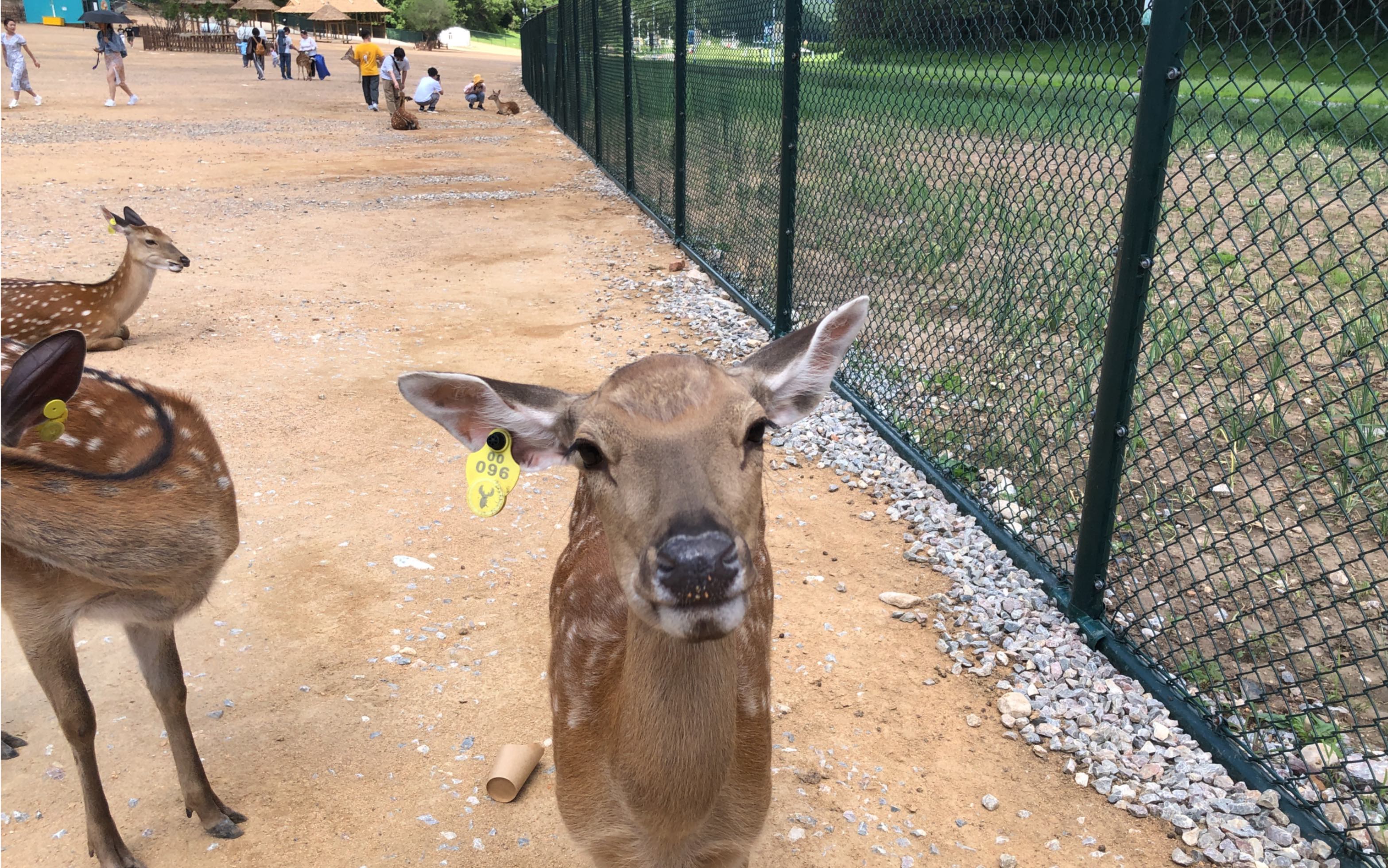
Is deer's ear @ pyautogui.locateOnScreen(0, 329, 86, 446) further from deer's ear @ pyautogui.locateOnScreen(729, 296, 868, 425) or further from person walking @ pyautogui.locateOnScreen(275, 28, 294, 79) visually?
person walking @ pyautogui.locateOnScreen(275, 28, 294, 79)

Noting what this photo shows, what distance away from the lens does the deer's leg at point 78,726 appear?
2.80 metres

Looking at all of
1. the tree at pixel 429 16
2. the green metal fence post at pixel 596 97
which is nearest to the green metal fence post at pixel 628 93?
the green metal fence post at pixel 596 97

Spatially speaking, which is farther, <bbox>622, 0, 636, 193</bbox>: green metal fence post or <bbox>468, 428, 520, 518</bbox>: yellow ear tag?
<bbox>622, 0, 636, 193</bbox>: green metal fence post

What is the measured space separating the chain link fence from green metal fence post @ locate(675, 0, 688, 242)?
0.15 ft

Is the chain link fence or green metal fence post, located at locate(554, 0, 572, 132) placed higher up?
green metal fence post, located at locate(554, 0, 572, 132)

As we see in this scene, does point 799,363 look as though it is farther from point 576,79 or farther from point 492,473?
point 576,79

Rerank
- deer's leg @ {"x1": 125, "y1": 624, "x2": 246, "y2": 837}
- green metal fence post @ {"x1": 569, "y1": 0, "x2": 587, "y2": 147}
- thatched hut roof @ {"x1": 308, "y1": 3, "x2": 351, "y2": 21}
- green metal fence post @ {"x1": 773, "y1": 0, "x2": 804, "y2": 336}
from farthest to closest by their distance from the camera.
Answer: thatched hut roof @ {"x1": 308, "y1": 3, "x2": 351, "y2": 21}
green metal fence post @ {"x1": 569, "y1": 0, "x2": 587, "y2": 147}
green metal fence post @ {"x1": 773, "y1": 0, "x2": 804, "y2": 336}
deer's leg @ {"x1": 125, "y1": 624, "x2": 246, "y2": 837}

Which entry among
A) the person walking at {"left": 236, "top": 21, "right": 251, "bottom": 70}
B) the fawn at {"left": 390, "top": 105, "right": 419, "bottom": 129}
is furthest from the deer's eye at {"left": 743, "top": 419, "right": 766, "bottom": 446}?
the person walking at {"left": 236, "top": 21, "right": 251, "bottom": 70}

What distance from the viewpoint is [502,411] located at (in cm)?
236

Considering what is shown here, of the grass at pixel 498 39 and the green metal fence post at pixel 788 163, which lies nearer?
the green metal fence post at pixel 788 163

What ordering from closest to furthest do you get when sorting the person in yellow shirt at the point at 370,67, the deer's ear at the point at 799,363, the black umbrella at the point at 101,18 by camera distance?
the deer's ear at the point at 799,363, the person in yellow shirt at the point at 370,67, the black umbrella at the point at 101,18

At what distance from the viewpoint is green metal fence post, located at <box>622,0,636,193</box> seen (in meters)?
10.6

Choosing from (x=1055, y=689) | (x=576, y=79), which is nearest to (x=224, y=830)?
(x=1055, y=689)

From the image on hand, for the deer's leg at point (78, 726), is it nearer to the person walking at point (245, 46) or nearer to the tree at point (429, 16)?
the person walking at point (245, 46)
